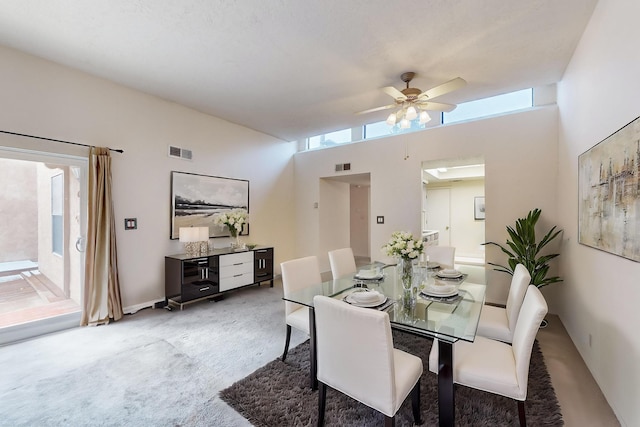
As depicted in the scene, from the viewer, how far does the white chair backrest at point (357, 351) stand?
4.44ft

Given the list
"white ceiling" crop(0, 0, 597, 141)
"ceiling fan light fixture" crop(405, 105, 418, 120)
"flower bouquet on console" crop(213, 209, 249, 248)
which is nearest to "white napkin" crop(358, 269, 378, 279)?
"ceiling fan light fixture" crop(405, 105, 418, 120)

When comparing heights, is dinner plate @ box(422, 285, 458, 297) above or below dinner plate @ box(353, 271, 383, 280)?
above

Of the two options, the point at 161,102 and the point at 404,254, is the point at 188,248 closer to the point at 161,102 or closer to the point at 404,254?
the point at 161,102

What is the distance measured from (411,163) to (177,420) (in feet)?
14.5

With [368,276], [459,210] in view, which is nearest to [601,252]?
[368,276]

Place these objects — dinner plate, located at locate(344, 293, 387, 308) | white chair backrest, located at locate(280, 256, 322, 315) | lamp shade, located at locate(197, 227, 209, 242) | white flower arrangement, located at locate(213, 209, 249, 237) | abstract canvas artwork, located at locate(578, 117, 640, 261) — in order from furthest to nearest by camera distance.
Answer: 1. white flower arrangement, located at locate(213, 209, 249, 237)
2. lamp shade, located at locate(197, 227, 209, 242)
3. white chair backrest, located at locate(280, 256, 322, 315)
4. dinner plate, located at locate(344, 293, 387, 308)
5. abstract canvas artwork, located at locate(578, 117, 640, 261)

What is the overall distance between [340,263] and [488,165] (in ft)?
8.78

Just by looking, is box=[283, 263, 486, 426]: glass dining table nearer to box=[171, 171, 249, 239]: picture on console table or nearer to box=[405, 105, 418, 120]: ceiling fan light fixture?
box=[405, 105, 418, 120]: ceiling fan light fixture

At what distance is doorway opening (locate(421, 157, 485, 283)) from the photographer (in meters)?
7.45

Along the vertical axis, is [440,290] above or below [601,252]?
below

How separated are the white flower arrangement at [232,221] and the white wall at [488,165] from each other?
6.67 feet

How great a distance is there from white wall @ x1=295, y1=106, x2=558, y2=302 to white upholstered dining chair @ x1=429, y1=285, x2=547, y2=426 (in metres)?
1.29

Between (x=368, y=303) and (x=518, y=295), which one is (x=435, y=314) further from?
(x=518, y=295)

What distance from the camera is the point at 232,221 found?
4652mm
